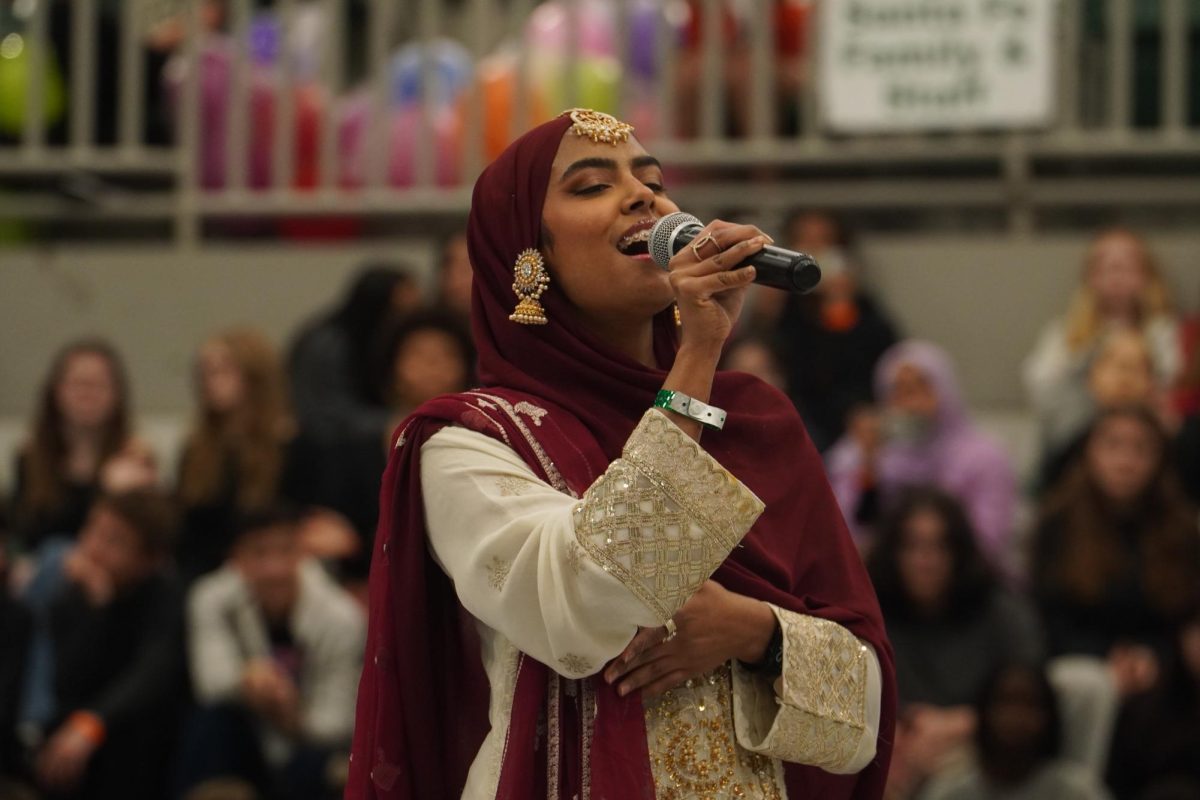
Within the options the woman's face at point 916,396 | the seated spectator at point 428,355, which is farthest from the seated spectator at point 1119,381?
the seated spectator at point 428,355

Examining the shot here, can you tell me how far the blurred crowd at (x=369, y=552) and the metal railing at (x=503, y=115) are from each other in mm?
1046

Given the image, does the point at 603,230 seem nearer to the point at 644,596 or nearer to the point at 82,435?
the point at 644,596

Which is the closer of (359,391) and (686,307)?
(686,307)

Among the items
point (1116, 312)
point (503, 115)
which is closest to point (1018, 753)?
point (1116, 312)

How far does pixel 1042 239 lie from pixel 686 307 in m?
5.74

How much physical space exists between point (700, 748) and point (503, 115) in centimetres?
576

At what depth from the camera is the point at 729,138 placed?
8.64 m

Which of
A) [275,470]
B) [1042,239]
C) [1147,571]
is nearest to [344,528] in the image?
[275,470]

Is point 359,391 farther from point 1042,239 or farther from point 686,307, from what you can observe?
point 686,307

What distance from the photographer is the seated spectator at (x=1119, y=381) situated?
6969 mm

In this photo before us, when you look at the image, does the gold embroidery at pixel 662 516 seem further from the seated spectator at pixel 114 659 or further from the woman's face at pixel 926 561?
the seated spectator at pixel 114 659

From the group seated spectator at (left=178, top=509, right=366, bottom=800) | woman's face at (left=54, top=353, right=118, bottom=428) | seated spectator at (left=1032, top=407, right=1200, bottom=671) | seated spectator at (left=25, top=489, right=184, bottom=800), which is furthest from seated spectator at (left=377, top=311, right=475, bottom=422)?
seated spectator at (left=1032, top=407, right=1200, bottom=671)

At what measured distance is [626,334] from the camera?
303cm

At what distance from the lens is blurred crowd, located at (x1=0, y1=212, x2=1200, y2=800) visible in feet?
19.6
